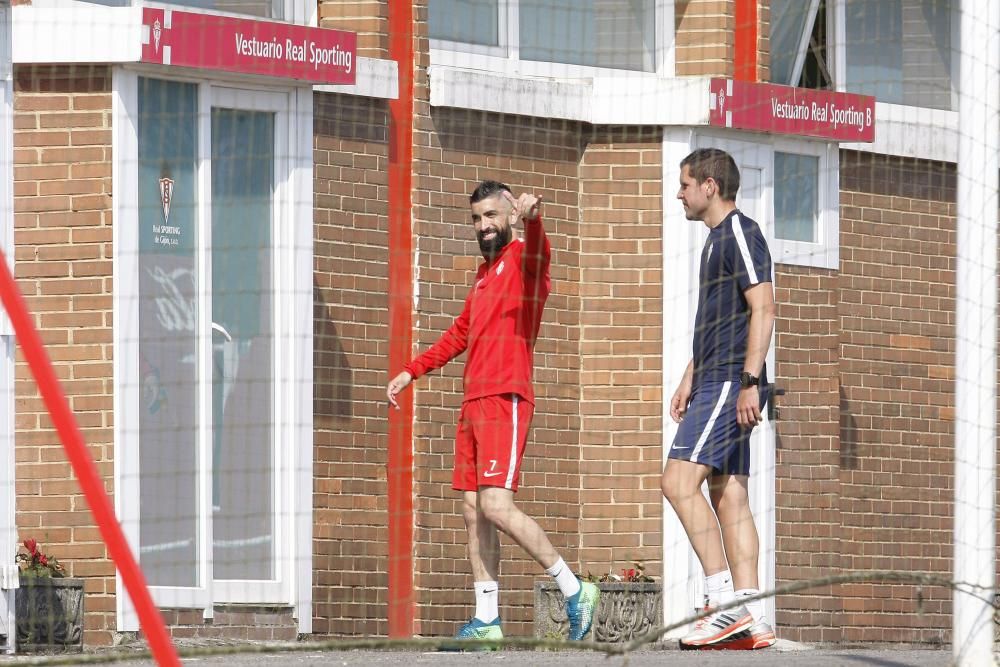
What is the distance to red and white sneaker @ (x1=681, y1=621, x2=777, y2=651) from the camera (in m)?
10.3

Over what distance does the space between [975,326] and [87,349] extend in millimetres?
5737

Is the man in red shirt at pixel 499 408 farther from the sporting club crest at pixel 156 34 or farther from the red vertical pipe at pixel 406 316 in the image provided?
the red vertical pipe at pixel 406 316

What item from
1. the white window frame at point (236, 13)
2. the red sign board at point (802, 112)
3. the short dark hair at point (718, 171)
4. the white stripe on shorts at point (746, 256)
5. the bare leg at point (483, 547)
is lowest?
the bare leg at point (483, 547)

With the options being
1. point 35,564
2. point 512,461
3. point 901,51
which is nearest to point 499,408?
point 512,461

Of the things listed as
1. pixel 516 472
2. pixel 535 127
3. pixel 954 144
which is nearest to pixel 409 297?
pixel 535 127

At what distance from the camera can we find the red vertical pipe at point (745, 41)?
51.6 ft

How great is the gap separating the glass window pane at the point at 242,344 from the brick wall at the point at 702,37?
9.83 ft

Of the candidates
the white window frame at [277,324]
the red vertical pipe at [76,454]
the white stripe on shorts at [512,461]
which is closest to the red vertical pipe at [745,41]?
the white window frame at [277,324]

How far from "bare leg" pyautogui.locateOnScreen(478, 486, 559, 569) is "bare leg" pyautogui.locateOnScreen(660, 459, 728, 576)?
2.35ft

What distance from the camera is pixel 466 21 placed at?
14953 mm

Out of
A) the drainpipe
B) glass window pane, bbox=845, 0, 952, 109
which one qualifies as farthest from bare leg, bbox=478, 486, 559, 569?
glass window pane, bbox=845, 0, 952, 109

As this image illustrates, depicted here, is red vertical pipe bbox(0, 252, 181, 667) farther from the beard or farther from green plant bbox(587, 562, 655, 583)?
green plant bbox(587, 562, 655, 583)

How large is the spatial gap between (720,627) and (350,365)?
14.4ft

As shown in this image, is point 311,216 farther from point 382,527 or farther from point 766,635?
point 766,635
